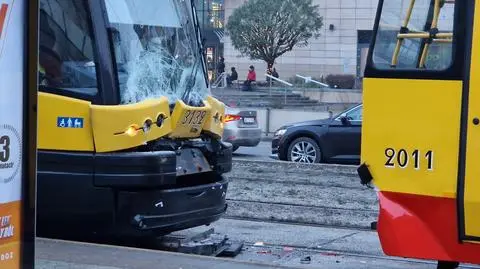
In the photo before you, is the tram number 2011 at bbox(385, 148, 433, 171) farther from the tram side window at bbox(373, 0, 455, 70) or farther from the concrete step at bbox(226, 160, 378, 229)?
the concrete step at bbox(226, 160, 378, 229)

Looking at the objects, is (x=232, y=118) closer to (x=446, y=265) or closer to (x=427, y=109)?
(x=446, y=265)

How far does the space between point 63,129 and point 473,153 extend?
12.1 ft

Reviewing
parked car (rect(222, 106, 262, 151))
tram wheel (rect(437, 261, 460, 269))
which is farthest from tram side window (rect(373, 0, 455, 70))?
parked car (rect(222, 106, 262, 151))

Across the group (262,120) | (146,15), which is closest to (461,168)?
(146,15)

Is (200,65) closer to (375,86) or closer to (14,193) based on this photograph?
(375,86)

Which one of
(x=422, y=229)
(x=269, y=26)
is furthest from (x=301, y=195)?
(x=269, y=26)

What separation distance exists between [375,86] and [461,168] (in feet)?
2.69

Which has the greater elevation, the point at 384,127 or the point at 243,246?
the point at 384,127

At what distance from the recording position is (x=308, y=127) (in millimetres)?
16453

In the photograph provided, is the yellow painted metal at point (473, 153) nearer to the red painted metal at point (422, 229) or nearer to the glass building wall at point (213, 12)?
the red painted metal at point (422, 229)

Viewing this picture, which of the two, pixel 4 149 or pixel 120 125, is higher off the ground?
pixel 4 149

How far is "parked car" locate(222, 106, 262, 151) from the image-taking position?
18500 millimetres

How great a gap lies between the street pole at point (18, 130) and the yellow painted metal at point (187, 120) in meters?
4.21

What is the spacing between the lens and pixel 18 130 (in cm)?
329
